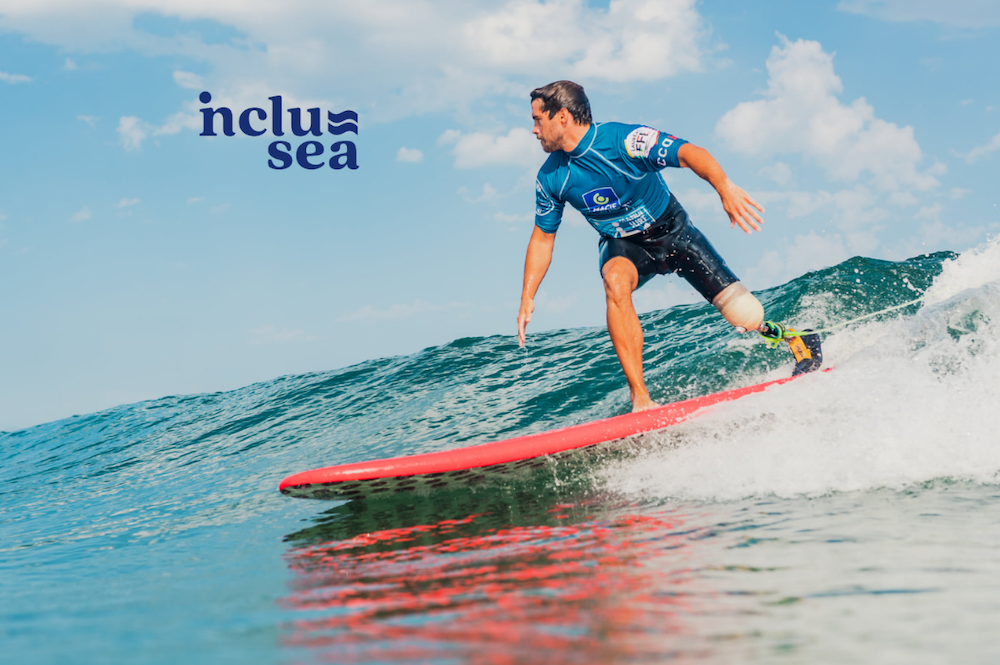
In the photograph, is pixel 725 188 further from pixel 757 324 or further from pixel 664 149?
pixel 757 324

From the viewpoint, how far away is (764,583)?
2270 millimetres

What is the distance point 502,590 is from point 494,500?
6.93 feet

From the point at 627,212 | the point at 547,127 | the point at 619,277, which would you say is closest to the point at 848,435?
the point at 619,277

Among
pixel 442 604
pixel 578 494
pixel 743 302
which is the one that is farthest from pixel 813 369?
pixel 442 604

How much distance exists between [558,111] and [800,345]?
2.70 m

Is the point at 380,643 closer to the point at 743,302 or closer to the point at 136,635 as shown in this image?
the point at 136,635

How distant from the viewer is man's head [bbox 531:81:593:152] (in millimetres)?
4996

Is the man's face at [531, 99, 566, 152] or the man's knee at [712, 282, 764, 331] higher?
the man's face at [531, 99, 566, 152]

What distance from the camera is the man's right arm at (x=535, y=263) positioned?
5555 mm

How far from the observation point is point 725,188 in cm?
460

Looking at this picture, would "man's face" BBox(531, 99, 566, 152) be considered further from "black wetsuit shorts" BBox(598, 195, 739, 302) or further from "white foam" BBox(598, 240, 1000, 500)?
"white foam" BBox(598, 240, 1000, 500)

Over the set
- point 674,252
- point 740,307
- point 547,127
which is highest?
point 547,127

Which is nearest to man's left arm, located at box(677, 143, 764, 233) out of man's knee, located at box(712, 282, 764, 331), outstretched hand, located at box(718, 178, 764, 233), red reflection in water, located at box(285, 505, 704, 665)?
outstretched hand, located at box(718, 178, 764, 233)

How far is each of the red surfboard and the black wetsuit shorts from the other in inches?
44.8
